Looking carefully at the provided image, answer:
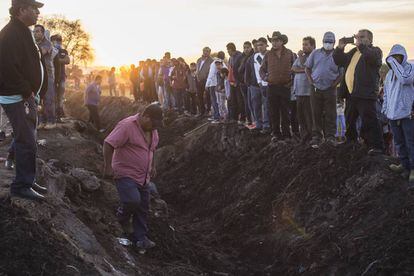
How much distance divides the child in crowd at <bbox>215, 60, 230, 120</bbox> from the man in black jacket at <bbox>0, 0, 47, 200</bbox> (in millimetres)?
9117

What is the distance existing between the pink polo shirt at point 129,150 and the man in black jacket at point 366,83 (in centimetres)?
381

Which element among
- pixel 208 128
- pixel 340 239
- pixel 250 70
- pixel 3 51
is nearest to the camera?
pixel 3 51

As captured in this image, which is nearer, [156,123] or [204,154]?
[156,123]

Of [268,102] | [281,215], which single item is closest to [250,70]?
[268,102]

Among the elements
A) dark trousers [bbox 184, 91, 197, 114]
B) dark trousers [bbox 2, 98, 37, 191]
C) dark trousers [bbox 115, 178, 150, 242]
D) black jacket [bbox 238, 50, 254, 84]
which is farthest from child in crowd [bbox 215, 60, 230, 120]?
dark trousers [bbox 2, 98, 37, 191]

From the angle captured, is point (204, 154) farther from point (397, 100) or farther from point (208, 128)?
point (397, 100)

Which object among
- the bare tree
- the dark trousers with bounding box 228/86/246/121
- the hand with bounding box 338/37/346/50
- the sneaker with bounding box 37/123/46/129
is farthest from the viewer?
the bare tree

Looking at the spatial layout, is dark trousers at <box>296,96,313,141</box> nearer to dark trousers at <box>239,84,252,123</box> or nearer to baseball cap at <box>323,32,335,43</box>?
baseball cap at <box>323,32,335,43</box>

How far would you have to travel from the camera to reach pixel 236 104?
1507cm

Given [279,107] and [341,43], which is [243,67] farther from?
[341,43]

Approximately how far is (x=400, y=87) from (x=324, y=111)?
2725mm

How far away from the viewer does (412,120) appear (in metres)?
7.80

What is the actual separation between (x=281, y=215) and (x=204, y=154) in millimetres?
6106

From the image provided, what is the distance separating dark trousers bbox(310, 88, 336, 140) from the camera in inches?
407
